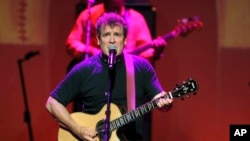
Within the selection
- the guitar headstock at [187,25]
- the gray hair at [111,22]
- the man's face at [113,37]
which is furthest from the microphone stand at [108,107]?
the guitar headstock at [187,25]

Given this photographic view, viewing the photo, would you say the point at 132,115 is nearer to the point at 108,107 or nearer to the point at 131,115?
the point at 131,115

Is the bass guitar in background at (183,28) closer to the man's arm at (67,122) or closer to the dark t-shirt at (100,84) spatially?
the dark t-shirt at (100,84)

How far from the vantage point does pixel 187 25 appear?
562 centimetres

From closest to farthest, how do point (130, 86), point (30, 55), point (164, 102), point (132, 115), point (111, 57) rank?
1. point (111, 57)
2. point (164, 102)
3. point (132, 115)
4. point (130, 86)
5. point (30, 55)


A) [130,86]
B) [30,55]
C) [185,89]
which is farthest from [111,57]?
[30,55]

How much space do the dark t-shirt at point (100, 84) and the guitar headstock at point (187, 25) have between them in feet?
6.41

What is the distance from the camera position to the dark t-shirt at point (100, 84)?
11.8 feet

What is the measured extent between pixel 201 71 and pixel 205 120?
0.57 meters

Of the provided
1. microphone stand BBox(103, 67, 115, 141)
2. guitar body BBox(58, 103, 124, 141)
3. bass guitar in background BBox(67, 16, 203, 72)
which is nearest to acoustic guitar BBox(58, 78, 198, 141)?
guitar body BBox(58, 103, 124, 141)

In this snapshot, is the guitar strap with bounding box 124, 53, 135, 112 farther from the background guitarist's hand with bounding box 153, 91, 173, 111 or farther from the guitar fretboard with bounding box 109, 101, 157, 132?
the background guitarist's hand with bounding box 153, 91, 173, 111

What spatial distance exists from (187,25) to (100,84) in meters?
2.25

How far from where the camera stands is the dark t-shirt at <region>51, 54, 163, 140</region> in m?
3.61

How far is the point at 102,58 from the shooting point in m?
3.66

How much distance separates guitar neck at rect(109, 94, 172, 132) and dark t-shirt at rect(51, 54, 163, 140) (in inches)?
4.9
